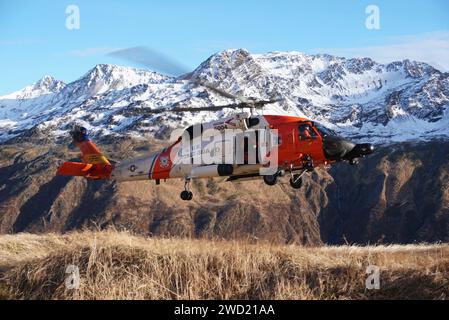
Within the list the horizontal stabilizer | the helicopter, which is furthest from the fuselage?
the horizontal stabilizer

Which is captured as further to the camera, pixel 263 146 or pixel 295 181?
pixel 295 181

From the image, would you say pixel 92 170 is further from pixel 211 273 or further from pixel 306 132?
pixel 211 273

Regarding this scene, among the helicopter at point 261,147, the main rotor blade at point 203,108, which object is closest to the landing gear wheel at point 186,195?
the helicopter at point 261,147

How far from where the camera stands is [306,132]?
30.5 m

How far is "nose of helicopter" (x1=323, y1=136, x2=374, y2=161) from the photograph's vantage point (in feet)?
98.4

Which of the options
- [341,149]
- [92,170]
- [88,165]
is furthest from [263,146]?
[88,165]

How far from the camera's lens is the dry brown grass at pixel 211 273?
1380cm

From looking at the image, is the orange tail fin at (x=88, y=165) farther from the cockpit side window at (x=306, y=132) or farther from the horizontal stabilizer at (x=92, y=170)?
the cockpit side window at (x=306, y=132)

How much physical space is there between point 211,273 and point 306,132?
55.5 ft

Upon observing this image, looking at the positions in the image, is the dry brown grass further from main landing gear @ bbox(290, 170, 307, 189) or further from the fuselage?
main landing gear @ bbox(290, 170, 307, 189)

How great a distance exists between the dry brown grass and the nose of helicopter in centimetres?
1398
